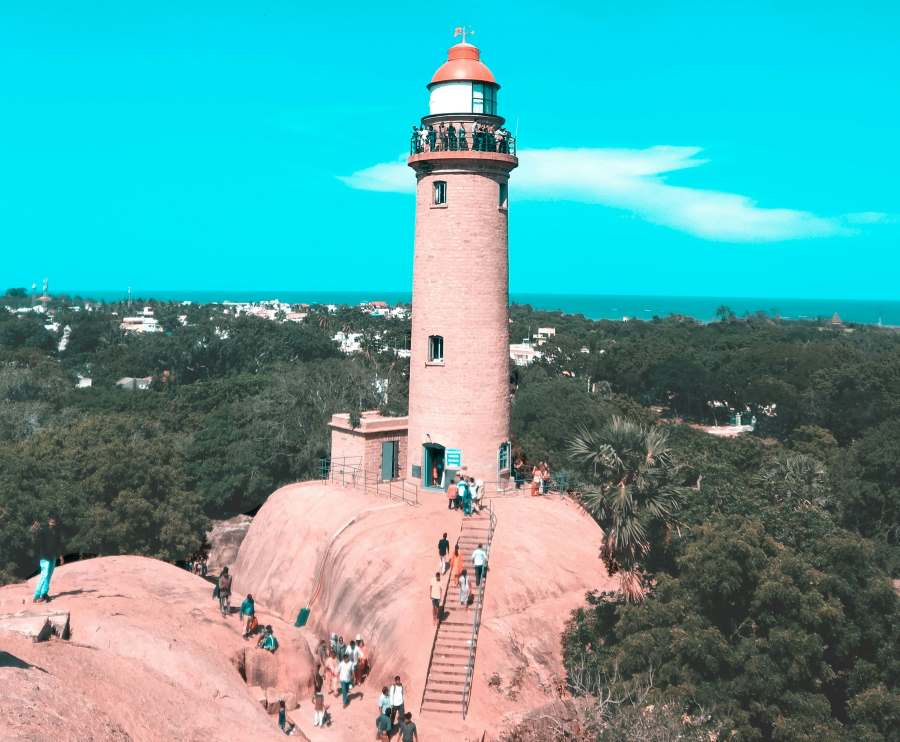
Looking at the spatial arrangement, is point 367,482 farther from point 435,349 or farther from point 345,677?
point 345,677

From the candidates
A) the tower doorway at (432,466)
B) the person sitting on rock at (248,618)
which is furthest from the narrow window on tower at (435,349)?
the person sitting on rock at (248,618)

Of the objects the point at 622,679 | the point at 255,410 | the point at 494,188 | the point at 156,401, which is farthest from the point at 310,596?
the point at 156,401

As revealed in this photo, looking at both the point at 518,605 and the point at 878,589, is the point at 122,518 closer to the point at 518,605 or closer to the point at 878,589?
the point at 518,605

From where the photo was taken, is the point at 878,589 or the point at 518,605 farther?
the point at 518,605

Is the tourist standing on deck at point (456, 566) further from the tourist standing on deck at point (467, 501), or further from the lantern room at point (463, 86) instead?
the lantern room at point (463, 86)

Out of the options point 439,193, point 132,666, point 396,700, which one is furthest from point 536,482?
point 132,666

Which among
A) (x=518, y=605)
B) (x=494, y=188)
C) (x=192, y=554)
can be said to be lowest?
(x=192, y=554)

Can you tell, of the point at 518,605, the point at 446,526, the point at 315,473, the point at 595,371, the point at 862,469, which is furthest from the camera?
the point at 595,371
